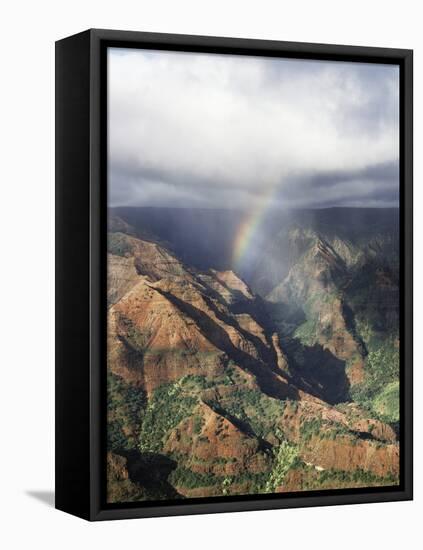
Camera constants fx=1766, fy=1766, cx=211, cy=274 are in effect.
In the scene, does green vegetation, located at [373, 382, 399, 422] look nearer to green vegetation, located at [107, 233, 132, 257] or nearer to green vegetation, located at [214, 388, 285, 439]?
green vegetation, located at [214, 388, 285, 439]

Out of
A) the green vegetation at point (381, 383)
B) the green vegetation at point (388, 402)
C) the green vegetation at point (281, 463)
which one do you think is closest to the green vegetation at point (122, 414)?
the green vegetation at point (281, 463)

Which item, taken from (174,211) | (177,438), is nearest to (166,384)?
(177,438)

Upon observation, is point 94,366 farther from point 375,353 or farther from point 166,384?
point 375,353

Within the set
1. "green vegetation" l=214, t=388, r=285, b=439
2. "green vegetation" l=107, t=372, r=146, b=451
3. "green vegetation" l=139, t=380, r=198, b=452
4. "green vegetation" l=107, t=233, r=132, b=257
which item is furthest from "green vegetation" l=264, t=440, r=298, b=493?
"green vegetation" l=107, t=233, r=132, b=257

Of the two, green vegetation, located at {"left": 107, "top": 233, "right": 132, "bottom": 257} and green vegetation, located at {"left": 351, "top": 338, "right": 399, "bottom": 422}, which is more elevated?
green vegetation, located at {"left": 107, "top": 233, "right": 132, "bottom": 257}

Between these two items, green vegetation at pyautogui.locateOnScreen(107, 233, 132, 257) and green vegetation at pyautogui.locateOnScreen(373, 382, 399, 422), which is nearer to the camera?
green vegetation at pyautogui.locateOnScreen(107, 233, 132, 257)

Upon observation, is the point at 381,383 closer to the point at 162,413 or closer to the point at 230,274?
the point at 230,274
